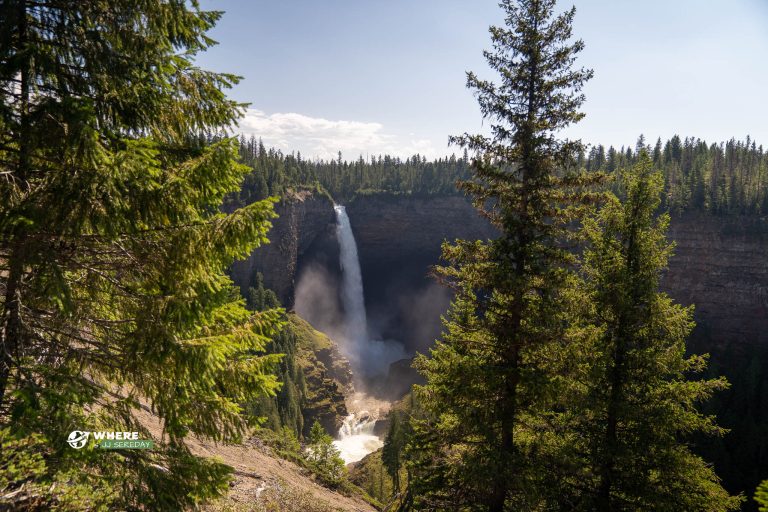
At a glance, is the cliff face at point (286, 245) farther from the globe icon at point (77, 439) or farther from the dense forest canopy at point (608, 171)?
the globe icon at point (77, 439)

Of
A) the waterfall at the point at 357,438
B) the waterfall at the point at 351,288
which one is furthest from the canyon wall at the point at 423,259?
the waterfall at the point at 357,438

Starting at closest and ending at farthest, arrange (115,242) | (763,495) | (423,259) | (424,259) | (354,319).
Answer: (763,495) < (115,242) < (354,319) < (424,259) < (423,259)

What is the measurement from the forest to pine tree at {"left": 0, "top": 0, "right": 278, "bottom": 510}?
3cm

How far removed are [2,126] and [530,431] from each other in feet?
35.1

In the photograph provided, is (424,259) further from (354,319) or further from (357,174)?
(357,174)

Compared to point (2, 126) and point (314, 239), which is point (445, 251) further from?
point (314, 239)

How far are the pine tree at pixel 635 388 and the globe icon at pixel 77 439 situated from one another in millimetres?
8419

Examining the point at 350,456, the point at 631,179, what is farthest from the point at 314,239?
the point at 631,179

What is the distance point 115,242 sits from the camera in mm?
5090

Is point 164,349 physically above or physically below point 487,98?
below

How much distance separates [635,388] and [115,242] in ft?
35.5

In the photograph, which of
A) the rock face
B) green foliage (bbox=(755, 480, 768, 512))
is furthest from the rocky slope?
green foliage (bbox=(755, 480, 768, 512))

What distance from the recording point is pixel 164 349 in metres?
4.82

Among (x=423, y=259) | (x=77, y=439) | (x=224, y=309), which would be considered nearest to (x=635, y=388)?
(x=224, y=309)
